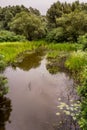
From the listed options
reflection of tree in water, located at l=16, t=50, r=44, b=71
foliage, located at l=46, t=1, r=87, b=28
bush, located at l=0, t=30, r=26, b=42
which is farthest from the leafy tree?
reflection of tree in water, located at l=16, t=50, r=44, b=71

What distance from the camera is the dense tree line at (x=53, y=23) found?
2284cm

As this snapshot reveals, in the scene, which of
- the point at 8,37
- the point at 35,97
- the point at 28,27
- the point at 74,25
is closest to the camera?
the point at 35,97

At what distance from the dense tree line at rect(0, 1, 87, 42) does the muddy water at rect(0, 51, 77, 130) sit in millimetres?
9958

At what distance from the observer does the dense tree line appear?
74.9ft

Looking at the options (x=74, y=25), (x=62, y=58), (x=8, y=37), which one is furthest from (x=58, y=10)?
(x=62, y=58)

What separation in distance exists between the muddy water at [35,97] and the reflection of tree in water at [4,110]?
26 mm

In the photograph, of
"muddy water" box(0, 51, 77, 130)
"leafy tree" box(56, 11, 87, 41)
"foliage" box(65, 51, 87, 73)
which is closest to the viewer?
"muddy water" box(0, 51, 77, 130)

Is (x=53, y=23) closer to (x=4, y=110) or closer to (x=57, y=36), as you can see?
(x=57, y=36)

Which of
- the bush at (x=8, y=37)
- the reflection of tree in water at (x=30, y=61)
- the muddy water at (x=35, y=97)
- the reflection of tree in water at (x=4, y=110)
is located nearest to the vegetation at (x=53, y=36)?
the bush at (x=8, y=37)

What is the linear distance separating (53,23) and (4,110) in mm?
21959

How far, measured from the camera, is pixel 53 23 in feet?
94.5

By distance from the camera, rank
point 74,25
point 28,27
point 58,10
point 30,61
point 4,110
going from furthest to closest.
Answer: point 58,10, point 28,27, point 74,25, point 30,61, point 4,110

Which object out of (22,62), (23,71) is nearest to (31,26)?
(22,62)

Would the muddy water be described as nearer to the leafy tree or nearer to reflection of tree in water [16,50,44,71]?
reflection of tree in water [16,50,44,71]
